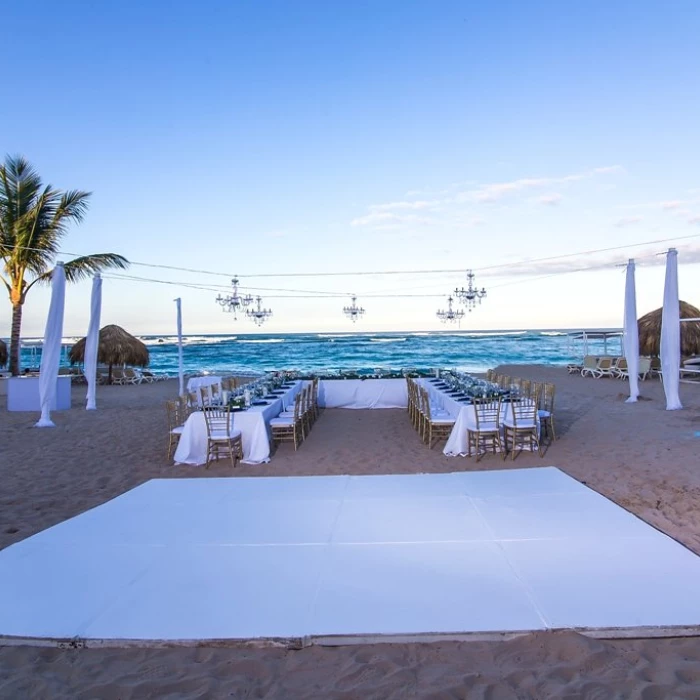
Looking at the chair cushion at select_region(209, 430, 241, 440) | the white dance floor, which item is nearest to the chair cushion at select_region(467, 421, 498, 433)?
the white dance floor

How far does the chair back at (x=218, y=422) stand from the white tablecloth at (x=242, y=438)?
0.14m

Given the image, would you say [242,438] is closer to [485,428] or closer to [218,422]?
[218,422]

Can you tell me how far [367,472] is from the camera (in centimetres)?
711

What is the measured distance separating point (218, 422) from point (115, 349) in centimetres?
1624

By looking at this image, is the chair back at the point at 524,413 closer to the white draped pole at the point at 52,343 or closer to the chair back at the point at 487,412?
the chair back at the point at 487,412

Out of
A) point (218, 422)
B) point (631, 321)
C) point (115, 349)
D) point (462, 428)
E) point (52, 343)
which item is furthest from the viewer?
point (115, 349)

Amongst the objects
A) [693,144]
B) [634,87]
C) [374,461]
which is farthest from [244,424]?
[693,144]

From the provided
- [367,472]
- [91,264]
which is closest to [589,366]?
[367,472]

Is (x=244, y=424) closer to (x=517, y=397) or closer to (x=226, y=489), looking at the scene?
(x=226, y=489)

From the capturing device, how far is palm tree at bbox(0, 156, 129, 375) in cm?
1503

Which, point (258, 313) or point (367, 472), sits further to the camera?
point (258, 313)

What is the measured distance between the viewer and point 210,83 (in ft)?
37.0

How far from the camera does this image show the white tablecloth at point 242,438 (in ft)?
26.3

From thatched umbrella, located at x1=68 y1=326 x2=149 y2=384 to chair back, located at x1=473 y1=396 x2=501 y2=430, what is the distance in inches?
713
